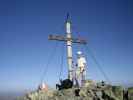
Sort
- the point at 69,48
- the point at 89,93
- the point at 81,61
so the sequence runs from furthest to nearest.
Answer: the point at 69,48
the point at 81,61
the point at 89,93

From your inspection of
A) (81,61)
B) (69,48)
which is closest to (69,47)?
(69,48)

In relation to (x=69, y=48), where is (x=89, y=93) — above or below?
below

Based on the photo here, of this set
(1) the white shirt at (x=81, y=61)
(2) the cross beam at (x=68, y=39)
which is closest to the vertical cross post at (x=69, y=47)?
(2) the cross beam at (x=68, y=39)

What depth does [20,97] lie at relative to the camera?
1970 inches

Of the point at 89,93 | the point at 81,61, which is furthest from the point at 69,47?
the point at 89,93

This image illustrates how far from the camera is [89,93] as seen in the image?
40531 millimetres

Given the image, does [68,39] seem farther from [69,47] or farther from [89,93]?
[89,93]

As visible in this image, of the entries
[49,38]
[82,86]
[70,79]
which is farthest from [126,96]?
[49,38]

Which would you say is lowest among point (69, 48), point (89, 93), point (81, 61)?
point (89, 93)

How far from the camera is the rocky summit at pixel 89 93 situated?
38250 mm

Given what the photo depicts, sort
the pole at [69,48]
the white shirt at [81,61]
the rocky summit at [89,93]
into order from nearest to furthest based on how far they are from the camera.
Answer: the rocky summit at [89,93] → the white shirt at [81,61] → the pole at [69,48]

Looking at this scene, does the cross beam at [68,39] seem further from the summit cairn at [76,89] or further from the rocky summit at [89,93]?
the rocky summit at [89,93]

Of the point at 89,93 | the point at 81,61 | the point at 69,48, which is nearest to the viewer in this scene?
the point at 89,93

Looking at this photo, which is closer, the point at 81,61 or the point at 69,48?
the point at 81,61
